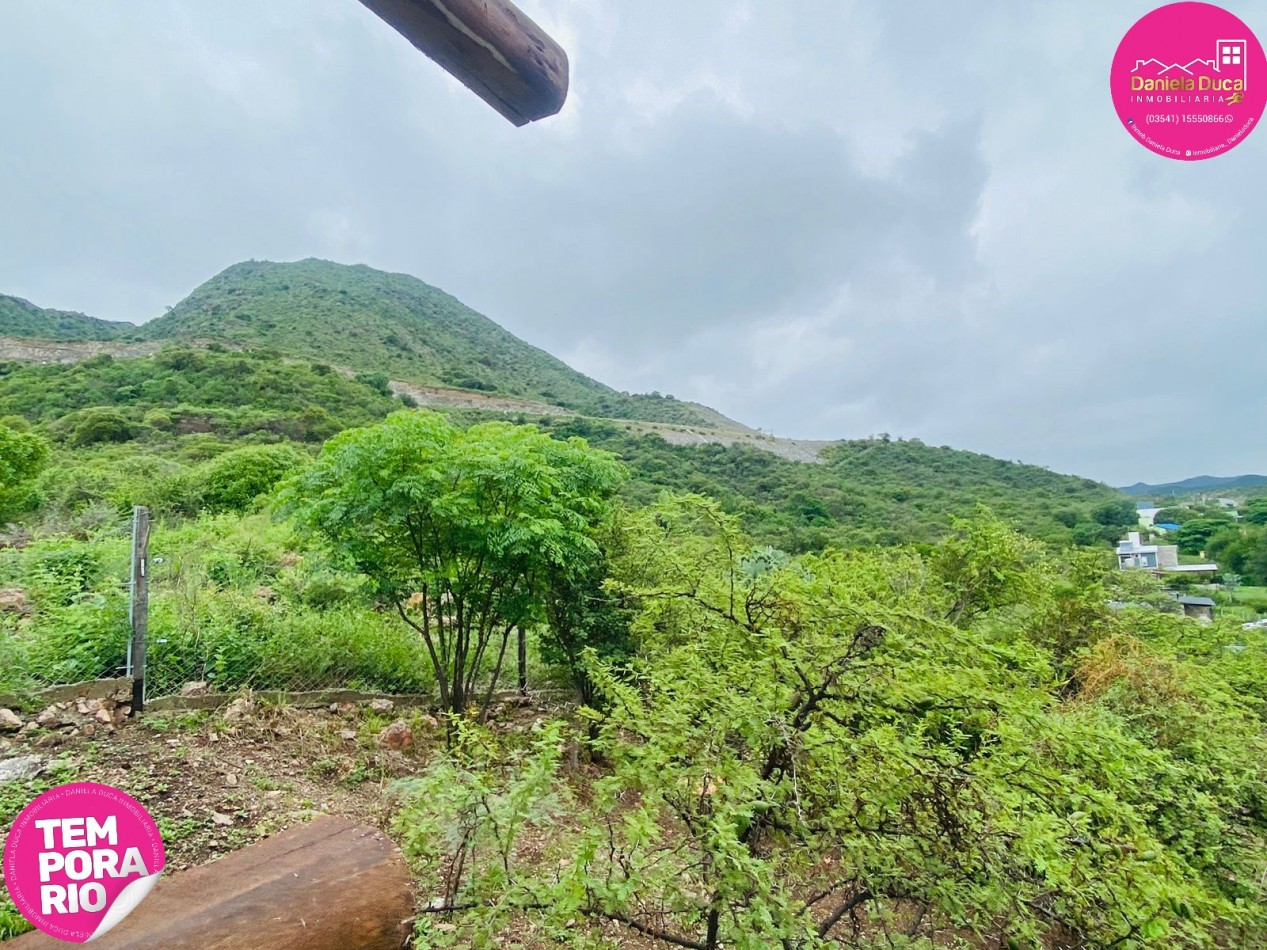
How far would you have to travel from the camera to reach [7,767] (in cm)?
310

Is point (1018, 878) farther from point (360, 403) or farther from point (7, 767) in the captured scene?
point (360, 403)

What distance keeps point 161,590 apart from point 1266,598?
25242 millimetres

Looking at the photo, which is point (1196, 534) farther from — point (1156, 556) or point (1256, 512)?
point (1156, 556)

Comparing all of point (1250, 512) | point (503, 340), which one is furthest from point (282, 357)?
point (1250, 512)

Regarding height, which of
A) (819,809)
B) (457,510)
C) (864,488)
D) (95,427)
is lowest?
(819,809)

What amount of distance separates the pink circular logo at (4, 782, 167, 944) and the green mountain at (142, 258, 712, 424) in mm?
44480

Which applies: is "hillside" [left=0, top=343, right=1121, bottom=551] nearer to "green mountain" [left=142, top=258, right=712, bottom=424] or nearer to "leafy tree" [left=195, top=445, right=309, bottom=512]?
"leafy tree" [left=195, top=445, right=309, bottom=512]

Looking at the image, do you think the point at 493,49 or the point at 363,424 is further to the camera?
the point at 363,424

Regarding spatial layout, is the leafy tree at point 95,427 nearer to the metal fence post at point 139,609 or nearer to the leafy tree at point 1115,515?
the metal fence post at point 139,609

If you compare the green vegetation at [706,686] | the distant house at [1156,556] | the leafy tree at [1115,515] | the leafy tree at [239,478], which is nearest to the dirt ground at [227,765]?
the green vegetation at [706,686]

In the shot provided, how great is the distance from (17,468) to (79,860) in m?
14.0

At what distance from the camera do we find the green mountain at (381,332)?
45.1 m


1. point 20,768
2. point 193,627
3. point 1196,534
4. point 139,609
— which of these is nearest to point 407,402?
point 193,627

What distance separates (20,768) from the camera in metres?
3.11
